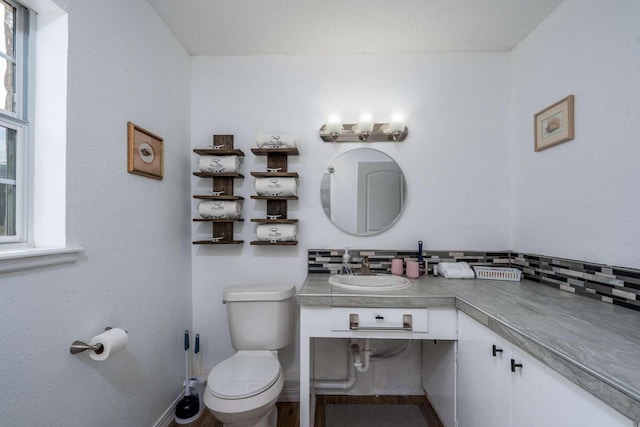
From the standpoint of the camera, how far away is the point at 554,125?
1461 mm

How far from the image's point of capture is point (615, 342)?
0.76 meters

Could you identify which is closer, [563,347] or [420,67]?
[563,347]

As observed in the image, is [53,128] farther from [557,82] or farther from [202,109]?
[557,82]

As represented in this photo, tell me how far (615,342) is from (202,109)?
90.5 inches

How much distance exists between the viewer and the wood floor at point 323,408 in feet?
5.25

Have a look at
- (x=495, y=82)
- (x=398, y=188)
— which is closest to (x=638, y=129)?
(x=495, y=82)

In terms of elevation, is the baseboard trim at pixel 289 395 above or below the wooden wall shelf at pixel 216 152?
below

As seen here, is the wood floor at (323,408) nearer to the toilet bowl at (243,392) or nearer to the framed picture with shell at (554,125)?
the toilet bowl at (243,392)

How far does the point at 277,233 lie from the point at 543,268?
1.56m

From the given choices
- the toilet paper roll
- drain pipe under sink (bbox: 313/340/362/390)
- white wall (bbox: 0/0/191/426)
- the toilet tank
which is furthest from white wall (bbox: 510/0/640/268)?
white wall (bbox: 0/0/191/426)

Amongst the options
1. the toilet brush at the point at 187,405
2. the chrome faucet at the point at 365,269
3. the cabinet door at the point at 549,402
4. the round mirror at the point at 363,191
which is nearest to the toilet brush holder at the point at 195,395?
the toilet brush at the point at 187,405

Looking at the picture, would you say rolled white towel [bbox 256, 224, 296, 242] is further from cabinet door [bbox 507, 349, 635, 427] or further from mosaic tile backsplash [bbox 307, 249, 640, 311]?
cabinet door [bbox 507, 349, 635, 427]

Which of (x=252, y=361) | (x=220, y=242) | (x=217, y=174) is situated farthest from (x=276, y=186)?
(x=252, y=361)

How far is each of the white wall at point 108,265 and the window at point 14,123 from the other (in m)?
0.13
